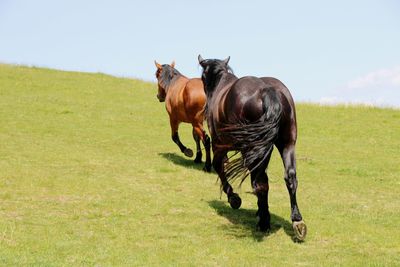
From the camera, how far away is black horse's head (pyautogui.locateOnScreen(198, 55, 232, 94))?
10.3 meters

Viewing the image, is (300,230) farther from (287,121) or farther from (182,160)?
(182,160)

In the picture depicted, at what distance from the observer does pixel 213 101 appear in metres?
9.67

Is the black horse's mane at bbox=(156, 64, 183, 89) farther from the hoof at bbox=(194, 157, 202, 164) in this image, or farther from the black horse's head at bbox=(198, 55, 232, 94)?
the black horse's head at bbox=(198, 55, 232, 94)

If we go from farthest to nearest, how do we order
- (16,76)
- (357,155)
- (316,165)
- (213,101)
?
(16,76) → (357,155) → (316,165) → (213,101)

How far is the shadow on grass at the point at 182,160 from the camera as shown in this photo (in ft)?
48.5

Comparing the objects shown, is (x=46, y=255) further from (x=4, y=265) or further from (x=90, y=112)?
(x=90, y=112)

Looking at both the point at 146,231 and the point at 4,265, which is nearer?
the point at 4,265

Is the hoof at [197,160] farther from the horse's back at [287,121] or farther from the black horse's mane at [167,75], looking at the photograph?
the horse's back at [287,121]

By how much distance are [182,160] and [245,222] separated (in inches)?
261

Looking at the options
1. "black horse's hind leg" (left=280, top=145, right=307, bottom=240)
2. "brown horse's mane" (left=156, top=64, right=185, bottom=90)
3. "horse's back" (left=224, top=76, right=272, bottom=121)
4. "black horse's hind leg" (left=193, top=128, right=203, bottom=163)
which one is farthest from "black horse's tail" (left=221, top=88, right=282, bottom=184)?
"brown horse's mane" (left=156, top=64, right=185, bottom=90)

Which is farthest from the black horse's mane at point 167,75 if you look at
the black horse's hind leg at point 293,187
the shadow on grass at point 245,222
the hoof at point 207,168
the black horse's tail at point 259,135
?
the black horse's hind leg at point 293,187

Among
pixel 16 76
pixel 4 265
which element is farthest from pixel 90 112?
pixel 4 265

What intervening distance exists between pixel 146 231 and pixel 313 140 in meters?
13.3

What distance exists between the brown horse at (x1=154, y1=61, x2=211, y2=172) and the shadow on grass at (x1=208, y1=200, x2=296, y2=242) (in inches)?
126
